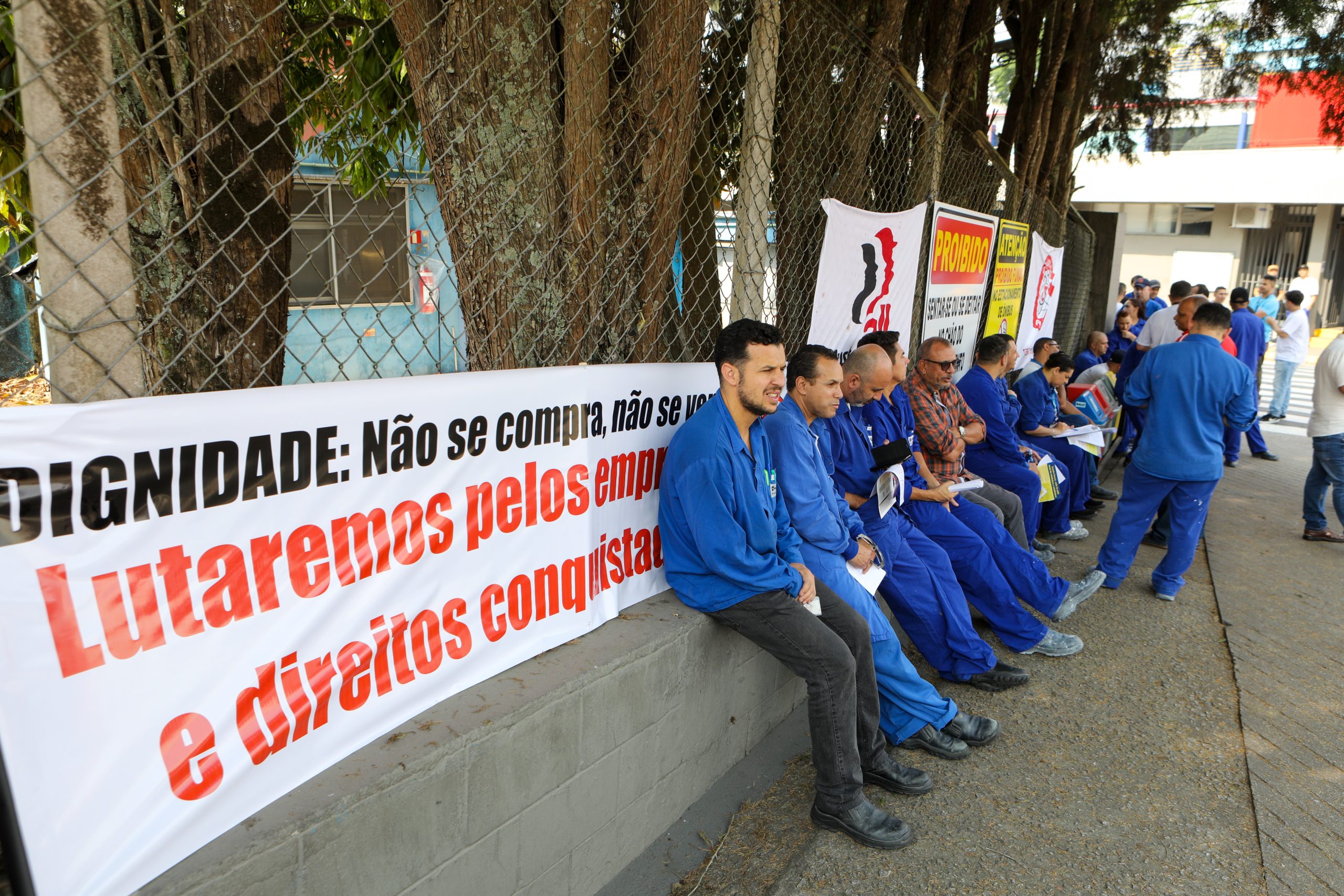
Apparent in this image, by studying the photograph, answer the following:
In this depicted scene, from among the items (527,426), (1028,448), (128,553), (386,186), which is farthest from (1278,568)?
(128,553)

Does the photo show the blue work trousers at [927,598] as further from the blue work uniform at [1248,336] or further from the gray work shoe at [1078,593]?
the blue work uniform at [1248,336]

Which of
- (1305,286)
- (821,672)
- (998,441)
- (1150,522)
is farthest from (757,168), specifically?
(1305,286)

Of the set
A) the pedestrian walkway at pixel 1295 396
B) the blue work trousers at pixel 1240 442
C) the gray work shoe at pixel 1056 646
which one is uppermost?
the blue work trousers at pixel 1240 442

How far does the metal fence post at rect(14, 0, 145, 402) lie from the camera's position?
1593 millimetres

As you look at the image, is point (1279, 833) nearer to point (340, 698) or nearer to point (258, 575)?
point (340, 698)

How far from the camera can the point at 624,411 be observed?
9.39 ft

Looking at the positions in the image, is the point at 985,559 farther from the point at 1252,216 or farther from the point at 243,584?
the point at 1252,216

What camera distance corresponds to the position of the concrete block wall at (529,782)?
1814 millimetres

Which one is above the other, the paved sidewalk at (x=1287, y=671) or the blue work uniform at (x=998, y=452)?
the blue work uniform at (x=998, y=452)

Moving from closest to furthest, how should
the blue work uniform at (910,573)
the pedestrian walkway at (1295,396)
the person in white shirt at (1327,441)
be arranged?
the blue work uniform at (910,573) < the person in white shirt at (1327,441) < the pedestrian walkway at (1295,396)

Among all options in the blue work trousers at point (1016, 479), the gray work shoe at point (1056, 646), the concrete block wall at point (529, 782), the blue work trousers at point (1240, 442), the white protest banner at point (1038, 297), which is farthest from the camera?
the white protest banner at point (1038, 297)

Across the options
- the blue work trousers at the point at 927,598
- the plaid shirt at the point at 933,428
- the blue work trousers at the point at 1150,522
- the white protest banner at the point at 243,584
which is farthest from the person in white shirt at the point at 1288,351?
the white protest banner at the point at 243,584

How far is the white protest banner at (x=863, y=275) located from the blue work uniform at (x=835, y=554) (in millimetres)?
797

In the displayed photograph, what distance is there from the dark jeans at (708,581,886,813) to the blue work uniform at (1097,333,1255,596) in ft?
10.7
